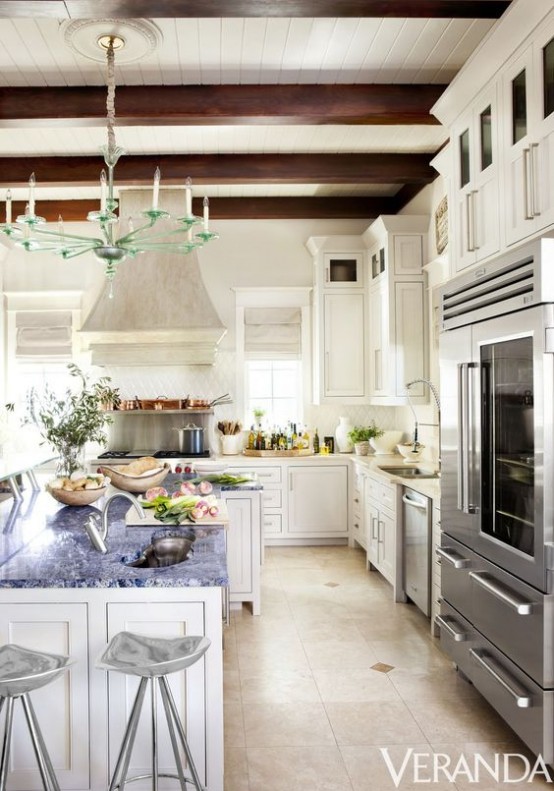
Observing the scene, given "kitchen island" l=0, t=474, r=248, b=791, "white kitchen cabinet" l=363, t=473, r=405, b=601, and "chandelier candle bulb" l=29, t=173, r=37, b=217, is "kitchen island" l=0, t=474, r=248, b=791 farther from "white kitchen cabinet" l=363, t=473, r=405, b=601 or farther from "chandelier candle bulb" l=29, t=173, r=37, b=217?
"white kitchen cabinet" l=363, t=473, r=405, b=601

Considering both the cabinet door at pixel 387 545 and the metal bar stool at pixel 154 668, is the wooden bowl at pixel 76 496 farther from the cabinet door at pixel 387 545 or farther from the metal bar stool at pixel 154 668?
the cabinet door at pixel 387 545

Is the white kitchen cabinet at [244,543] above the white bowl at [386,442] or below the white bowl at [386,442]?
below

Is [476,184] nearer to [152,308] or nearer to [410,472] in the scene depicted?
[410,472]

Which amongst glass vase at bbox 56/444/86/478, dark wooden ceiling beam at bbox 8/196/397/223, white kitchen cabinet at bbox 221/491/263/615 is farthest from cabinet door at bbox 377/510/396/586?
dark wooden ceiling beam at bbox 8/196/397/223

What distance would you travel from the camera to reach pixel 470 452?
310 centimetres

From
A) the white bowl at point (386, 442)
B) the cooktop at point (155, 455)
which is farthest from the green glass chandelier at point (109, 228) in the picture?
the white bowl at point (386, 442)

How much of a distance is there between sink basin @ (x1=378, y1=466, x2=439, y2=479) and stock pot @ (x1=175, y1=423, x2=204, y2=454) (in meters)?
1.94

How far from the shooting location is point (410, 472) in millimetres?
5301

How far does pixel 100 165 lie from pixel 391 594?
4.01 meters

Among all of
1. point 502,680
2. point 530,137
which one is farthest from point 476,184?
point 502,680

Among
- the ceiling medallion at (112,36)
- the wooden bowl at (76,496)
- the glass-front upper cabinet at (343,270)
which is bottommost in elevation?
the wooden bowl at (76,496)

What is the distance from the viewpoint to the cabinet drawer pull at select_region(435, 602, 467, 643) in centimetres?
316

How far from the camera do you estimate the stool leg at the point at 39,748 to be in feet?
6.68

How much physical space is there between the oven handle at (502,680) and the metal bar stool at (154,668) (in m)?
1.20
